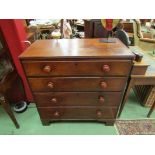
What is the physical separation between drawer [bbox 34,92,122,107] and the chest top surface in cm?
42

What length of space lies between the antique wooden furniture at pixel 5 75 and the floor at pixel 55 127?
120 millimetres

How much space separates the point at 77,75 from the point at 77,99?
32 cm

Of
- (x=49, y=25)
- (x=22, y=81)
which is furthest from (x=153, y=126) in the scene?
(x=49, y=25)

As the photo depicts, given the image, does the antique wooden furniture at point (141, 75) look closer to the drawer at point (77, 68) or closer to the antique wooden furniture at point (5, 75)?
the drawer at point (77, 68)

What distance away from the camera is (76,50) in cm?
113

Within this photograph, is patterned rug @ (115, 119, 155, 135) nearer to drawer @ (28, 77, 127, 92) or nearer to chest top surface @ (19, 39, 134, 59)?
drawer @ (28, 77, 127, 92)

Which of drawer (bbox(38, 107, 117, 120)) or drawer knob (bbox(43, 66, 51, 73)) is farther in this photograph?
drawer (bbox(38, 107, 117, 120))

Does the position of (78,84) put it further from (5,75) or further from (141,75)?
(5,75)

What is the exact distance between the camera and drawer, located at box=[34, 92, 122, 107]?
131 centimetres

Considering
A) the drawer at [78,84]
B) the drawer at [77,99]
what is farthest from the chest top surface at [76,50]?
the drawer at [77,99]

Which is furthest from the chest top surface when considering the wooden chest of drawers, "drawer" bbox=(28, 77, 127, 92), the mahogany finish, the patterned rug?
the patterned rug

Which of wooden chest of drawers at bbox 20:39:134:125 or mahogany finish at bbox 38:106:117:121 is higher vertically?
wooden chest of drawers at bbox 20:39:134:125

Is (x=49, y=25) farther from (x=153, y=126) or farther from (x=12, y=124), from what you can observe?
(x=153, y=126)

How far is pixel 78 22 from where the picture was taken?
367 cm
